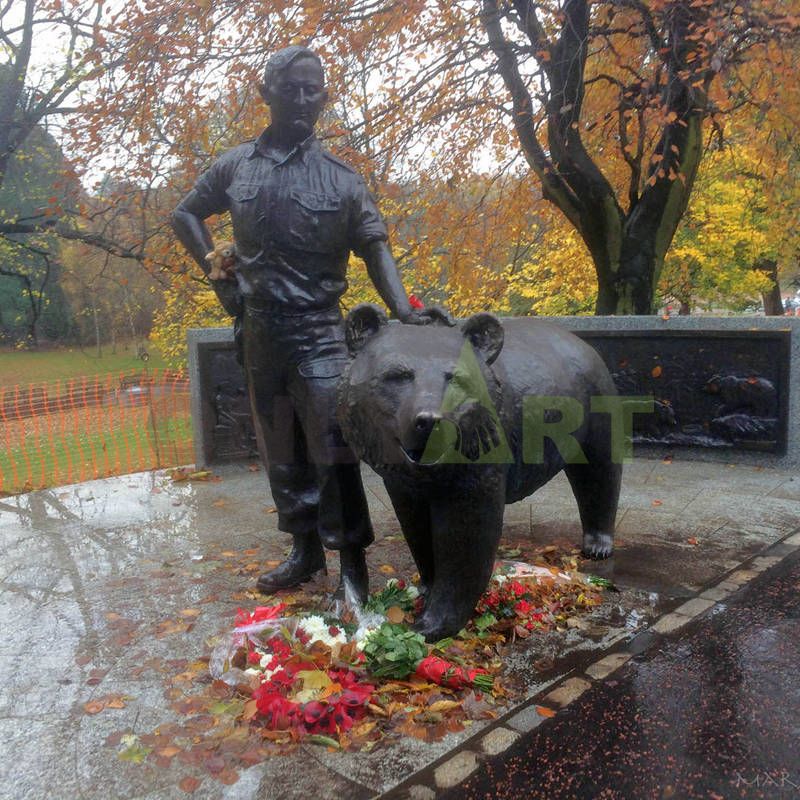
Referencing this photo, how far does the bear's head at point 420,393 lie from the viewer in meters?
3.02

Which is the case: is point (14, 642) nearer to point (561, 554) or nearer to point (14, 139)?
point (561, 554)

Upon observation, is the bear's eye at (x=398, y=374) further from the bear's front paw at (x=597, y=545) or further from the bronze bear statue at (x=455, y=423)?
the bear's front paw at (x=597, y=545)

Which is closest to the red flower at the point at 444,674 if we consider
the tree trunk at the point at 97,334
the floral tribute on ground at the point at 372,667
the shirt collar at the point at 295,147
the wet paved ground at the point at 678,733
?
the floral tribute on ground at the point at 372,667

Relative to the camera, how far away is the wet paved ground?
266 centimetres

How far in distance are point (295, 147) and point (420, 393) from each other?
5.82 feet

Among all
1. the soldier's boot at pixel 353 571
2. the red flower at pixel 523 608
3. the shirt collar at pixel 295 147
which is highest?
the shirt collar at pixel 295 147

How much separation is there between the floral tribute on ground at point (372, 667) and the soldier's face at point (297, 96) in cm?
248

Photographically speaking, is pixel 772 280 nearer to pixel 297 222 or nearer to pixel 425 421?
pixel 297 222

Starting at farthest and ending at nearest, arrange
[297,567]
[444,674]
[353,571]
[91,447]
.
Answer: [91,447] → [297,567] → [353,571] → [444,674]

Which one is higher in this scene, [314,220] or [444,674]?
[314,220]

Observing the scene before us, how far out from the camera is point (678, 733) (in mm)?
2977

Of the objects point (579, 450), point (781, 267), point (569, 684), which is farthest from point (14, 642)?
point (781, 267)

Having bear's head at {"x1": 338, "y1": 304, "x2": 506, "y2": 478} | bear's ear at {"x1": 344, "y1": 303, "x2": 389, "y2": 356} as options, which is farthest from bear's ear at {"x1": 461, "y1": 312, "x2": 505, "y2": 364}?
bear's ear at {"x1": 344, "y1": 303, "x2": 389, "y2": 356}

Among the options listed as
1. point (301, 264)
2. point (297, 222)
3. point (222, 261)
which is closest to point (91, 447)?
point (222, 261)
